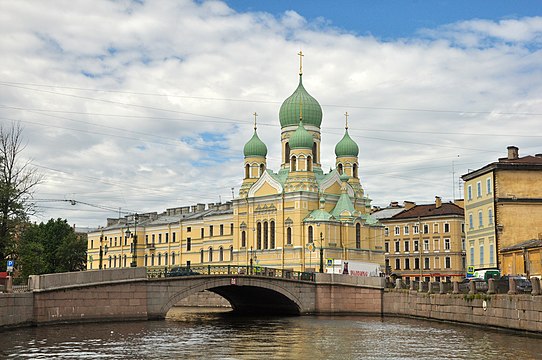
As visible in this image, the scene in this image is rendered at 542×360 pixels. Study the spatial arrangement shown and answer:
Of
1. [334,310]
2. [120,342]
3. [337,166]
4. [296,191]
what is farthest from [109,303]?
[337,166]

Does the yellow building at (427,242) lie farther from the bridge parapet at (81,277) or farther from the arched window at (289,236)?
the bridge parapet at (81,277)

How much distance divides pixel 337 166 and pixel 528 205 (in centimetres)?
3367

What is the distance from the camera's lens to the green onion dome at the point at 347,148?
85688 millimetres

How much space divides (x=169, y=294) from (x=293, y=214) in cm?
3168

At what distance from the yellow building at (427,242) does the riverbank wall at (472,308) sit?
32881 millimetres

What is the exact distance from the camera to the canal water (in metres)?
28.5

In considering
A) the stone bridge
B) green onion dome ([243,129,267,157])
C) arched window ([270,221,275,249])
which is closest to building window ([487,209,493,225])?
the stone bridge

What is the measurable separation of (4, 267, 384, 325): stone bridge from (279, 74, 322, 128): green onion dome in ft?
89.8

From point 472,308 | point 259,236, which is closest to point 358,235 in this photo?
point 259,236

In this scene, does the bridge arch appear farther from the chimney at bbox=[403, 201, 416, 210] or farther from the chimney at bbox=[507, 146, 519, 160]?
the chimney at bbox=[403, 201, 416, 210]

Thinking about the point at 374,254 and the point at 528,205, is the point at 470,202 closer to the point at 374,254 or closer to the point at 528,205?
the point at 528,205

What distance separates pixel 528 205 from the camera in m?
54.8

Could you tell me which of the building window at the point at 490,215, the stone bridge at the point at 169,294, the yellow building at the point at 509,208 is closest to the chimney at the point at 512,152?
the yellow building at the point at 509,208

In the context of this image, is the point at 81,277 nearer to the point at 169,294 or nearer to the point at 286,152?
the point at 169,294
